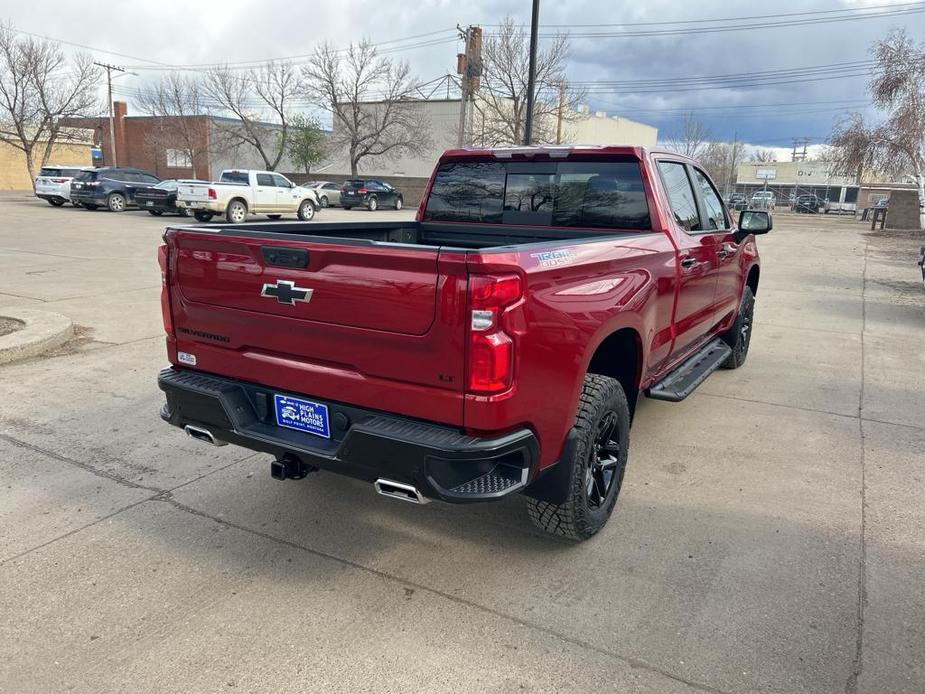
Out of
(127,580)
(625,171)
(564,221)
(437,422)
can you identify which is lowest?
(127,580)

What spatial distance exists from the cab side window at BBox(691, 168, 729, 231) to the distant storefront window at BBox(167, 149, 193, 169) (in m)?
56.4

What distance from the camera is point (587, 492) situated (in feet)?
11.2

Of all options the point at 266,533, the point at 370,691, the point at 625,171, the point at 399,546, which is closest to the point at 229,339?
the point at 266,533

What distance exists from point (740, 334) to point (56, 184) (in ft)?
96.3

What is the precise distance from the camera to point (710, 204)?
18.5 ft

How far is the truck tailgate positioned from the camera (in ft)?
8.58

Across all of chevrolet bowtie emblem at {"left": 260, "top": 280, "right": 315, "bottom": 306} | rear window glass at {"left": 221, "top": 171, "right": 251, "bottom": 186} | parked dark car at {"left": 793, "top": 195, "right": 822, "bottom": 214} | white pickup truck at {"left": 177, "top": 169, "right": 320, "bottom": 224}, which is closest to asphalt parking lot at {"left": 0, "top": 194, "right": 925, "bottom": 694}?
chevrolet bowtie emblem at {"left": 260, "top": 280, "right": 315, "bottom": 306}

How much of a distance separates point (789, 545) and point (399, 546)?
2.00m

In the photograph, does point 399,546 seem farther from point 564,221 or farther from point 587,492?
point 564,221

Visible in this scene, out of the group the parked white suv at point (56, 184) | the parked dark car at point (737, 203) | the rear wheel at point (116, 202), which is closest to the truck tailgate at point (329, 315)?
the parked dark car at point (737, 203)

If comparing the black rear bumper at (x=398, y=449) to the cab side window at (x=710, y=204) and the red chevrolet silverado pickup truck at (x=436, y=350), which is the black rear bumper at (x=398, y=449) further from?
the cab side window at (x=710, y=204)

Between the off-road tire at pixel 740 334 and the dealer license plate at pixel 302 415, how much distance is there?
463cm

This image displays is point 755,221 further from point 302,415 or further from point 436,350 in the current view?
point 302,415

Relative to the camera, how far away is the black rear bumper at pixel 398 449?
2.66 m
